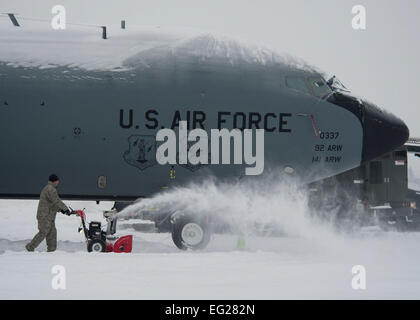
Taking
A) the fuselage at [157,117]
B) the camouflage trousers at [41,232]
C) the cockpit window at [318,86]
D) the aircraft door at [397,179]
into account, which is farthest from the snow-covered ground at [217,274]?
the aircraft door at [397,179]

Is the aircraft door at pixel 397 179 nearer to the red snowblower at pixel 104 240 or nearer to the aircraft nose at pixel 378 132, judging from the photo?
the aircraft nose at pixel 378 132

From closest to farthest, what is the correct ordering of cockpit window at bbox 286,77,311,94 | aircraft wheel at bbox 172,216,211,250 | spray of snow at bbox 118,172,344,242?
aircraft wheel at bbox 172,216,211,250, spray of snow at bbox 118,172,344,242, cockpit window at bbox 286,77,311,94

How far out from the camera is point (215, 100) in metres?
13.0

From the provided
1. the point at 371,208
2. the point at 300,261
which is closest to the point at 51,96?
the point at 300,261

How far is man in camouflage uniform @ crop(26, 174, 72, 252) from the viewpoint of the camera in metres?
11.5

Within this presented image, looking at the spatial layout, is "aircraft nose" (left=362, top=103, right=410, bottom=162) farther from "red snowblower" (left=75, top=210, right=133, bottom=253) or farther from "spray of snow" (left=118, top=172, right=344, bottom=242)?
"red snowblower" (left=75, top=210, right=133, bottom=253)

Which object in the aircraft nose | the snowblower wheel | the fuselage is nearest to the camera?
the snowblower wheel

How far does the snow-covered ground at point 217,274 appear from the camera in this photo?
7688 millimetres

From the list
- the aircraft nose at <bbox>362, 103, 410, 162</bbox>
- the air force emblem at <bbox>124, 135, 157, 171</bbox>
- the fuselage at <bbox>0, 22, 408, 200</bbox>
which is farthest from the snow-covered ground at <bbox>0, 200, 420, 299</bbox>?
the aircraft nose at <bbox>362, 103, 410, 162</bbox>

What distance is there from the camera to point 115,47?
13.2 metres

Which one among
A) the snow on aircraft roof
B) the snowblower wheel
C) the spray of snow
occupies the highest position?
the snow on aircraft roof

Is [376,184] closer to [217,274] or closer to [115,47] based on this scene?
[115,47]

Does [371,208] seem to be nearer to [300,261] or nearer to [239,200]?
[239,200]
